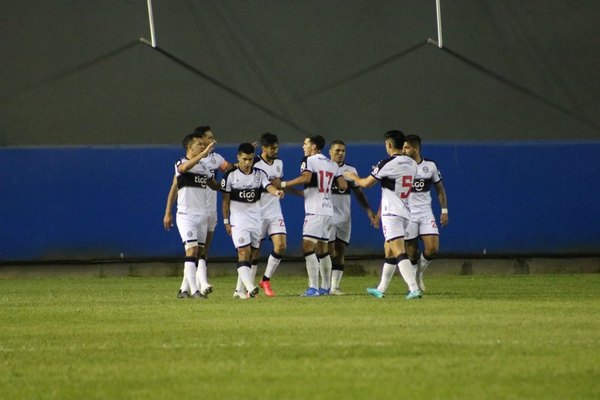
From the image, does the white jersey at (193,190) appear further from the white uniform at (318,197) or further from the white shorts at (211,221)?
the white uniform at (318,197)

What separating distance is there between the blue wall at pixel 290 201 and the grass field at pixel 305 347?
7.20m

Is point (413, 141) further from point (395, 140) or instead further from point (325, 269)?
point (325, 269)

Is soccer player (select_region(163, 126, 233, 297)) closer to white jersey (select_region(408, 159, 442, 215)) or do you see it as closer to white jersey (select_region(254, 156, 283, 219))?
white jersey (select_region(254, 156, 283, 219))

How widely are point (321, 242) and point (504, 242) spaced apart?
7767 millimetres

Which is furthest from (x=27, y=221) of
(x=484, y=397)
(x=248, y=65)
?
(x=484, y=397)

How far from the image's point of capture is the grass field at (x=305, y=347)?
9211mm

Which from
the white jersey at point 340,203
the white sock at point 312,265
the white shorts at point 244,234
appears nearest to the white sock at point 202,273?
the white shorts at point 244,234

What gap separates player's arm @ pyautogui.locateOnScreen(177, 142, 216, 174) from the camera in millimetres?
17734

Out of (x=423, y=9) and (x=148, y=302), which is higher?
(x=423, y=9)

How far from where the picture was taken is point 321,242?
1955cm

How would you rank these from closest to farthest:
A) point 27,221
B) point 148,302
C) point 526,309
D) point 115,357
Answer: point 115,357 < point 526,309 < point 148,302 < point 27,221

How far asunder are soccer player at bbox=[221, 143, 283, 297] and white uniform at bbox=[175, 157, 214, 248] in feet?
1.00

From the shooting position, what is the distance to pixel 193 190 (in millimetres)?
18531

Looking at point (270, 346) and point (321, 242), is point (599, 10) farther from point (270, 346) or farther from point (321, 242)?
point (270, 346)
